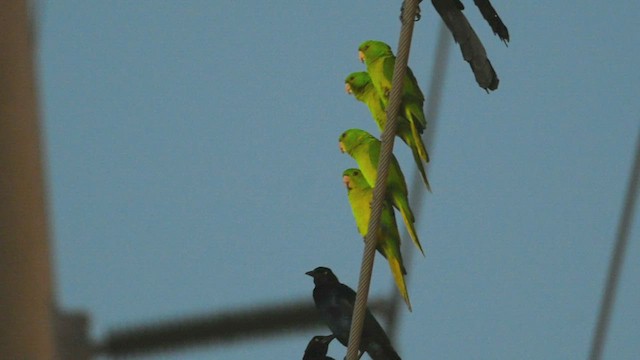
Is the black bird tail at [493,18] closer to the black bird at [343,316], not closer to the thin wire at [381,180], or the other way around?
the thin wire at [381,180]

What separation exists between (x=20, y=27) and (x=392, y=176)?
1.11 meters

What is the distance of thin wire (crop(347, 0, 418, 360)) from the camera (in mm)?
937

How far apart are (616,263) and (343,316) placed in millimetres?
1290

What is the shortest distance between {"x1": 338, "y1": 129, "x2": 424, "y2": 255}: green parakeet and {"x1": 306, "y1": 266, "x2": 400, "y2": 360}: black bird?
0.07 meters

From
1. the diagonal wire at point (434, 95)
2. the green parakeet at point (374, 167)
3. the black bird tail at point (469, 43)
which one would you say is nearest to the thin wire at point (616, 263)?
the diagonal wire at point (434, 95)

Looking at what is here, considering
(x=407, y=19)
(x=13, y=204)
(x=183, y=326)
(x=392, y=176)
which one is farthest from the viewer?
(x=183, y=326)

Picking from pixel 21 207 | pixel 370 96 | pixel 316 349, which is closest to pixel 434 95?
A: pixel 21 207

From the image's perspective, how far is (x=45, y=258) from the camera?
213 cm

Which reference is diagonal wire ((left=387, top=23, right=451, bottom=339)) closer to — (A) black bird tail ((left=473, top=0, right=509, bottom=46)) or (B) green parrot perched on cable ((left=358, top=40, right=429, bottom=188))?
(B) green parrot perched on cable ((left=358, top=40, right=429, bottom=188))

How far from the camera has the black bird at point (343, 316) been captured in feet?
3.57

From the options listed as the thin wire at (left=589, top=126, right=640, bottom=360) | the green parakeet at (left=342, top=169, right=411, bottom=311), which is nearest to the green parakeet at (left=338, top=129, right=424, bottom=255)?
the green parakeet at (left=342, top=169, right=411, bottom=311)

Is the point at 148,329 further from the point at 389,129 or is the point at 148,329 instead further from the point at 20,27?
the point at 389,129

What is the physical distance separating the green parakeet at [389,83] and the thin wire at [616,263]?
1.21m

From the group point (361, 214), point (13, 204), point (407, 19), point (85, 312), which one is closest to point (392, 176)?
point (361, 214)
